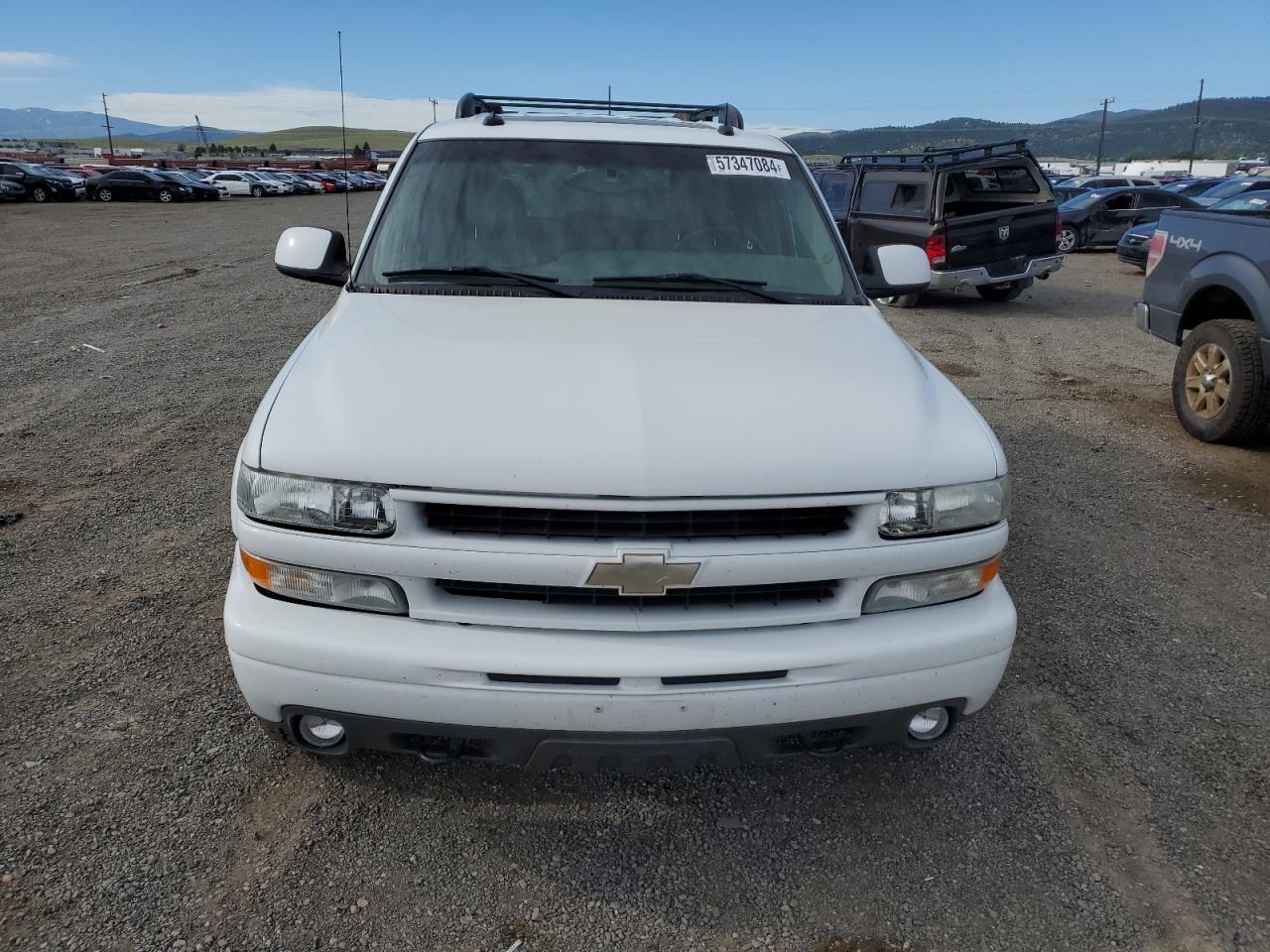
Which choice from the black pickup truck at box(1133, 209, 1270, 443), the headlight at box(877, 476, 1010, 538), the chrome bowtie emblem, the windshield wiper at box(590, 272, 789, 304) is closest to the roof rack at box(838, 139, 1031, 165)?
the black pickup truck at box(1133, 209, 1270, 443)

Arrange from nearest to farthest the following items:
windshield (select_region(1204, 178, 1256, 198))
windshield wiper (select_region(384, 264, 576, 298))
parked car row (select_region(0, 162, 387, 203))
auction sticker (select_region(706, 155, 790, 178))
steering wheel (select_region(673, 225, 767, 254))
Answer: windshield wiper (select_region(384, 264, 576, 298)) < steering wheel (select_region(673, 225, 767, 254)) < auction sticker (select_region(706, 155, 790, 178)) < windshield (select_region(1204, 178, 1256, 198)) < parked car row (select_region(0, 162, 387, 203))

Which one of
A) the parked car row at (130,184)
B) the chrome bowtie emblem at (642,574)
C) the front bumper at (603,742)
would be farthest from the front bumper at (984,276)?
the parked car row at (130,184)

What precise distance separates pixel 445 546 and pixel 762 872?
123 cm

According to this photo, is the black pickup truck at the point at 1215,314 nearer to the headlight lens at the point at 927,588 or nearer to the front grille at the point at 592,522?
the headlight lens at the point at 927,588

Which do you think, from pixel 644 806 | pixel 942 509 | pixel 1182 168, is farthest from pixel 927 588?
pixel 1182 168

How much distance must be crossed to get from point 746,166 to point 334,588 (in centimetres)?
240

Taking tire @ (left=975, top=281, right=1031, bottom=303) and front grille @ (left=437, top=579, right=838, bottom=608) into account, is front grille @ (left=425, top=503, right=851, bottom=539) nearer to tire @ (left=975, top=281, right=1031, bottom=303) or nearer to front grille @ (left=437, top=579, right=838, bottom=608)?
front grille @ (left=437, top=579, right=838, bottom=608)

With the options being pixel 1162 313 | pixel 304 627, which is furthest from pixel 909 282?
pixel 1162 313

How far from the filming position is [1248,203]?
14906 mm

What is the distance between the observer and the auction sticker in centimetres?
368

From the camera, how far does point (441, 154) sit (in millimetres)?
3658

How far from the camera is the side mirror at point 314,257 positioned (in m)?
3.60

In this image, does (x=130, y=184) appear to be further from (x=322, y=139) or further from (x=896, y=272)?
(x=322, y=139)

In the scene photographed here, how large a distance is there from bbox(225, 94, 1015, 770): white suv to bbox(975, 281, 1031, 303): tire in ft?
37.9
